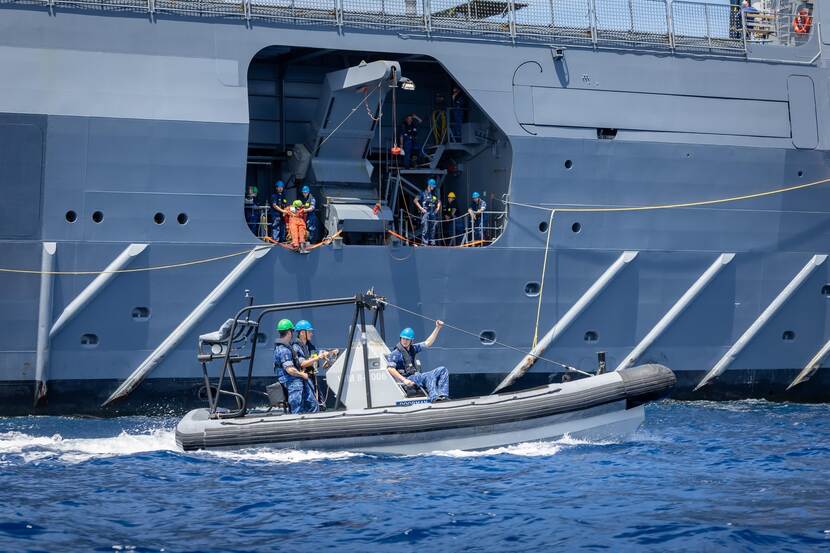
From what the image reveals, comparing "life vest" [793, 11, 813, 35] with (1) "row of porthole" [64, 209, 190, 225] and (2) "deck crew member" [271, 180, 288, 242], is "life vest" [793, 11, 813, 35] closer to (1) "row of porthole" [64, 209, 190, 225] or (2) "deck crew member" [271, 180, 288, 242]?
(2) "deck crew member" [271, 180, 288, 242]

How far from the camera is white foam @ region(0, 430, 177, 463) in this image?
11.6 m

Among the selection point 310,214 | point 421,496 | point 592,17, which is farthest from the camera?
point 592,17

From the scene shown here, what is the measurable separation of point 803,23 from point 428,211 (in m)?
7.39

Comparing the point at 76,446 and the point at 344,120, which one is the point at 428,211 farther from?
the point at 76,446

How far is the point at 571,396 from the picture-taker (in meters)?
12.2

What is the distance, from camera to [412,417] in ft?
39.1

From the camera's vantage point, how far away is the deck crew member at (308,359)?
12.6 metres

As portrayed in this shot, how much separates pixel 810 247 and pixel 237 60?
371 inches

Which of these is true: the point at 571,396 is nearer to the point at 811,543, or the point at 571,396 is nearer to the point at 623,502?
the point at 623,502

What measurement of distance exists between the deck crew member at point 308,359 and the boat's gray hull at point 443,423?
69 cm

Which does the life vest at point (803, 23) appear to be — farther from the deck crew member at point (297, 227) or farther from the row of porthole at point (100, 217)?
the row of porthole at point (100, 217)

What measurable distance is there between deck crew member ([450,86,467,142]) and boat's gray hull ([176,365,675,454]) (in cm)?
691

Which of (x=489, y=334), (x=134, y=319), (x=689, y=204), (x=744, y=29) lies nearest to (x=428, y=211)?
(x=489, y=334)

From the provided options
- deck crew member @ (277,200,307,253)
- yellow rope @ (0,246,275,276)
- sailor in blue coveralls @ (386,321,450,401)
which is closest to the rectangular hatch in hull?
deck crew member @ (277,200,307,253)
